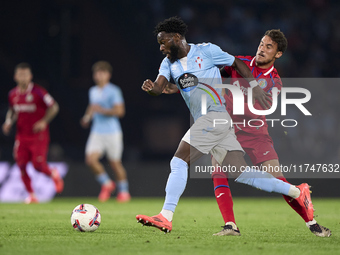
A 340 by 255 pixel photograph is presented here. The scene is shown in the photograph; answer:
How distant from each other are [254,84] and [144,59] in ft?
27.3

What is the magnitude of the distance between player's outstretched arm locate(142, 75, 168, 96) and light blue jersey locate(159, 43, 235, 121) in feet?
0.22

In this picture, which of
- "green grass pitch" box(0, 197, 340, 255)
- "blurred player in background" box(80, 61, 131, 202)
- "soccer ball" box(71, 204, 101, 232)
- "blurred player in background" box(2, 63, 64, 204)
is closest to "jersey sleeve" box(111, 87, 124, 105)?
"blurred player in background" box(80, 61, 131, 202)

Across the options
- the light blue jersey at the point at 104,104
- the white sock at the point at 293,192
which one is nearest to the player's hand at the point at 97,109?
the light blue jersey at the point at 104,104

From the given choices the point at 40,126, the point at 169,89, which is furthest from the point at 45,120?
the point at 169,89

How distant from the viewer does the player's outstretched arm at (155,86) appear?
4.87 m

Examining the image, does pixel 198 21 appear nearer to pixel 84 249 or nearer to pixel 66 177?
pixel 66 177

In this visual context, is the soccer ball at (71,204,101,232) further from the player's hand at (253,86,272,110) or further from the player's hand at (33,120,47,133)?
the player's hand at (33,120,47,133)

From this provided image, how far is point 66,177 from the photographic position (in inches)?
449

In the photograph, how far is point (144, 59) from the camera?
13.2 metres

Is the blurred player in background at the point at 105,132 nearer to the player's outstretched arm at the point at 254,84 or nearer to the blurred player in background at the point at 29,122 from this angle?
the blurred player in background at the point at 29,122

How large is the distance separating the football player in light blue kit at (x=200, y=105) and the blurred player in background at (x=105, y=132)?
568 centimetres

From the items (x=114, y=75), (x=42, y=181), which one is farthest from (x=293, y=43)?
(x=42, y=181)

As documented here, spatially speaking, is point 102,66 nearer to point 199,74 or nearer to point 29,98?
point 29,98

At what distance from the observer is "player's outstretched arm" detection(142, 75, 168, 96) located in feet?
16.0
